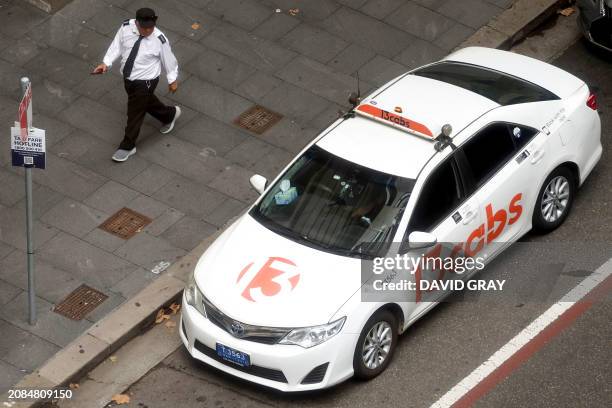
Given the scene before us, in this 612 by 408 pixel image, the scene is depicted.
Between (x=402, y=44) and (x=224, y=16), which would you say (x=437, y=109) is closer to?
(x=402, y=44)

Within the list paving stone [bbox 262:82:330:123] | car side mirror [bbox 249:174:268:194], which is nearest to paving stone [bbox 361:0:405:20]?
paving stone [bbox 262:82:330:123]

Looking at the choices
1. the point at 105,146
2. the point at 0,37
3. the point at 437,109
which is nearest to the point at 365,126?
the point at 437,109

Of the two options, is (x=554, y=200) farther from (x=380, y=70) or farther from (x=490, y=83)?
(x=380, y=70)

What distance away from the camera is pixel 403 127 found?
40.7 ft

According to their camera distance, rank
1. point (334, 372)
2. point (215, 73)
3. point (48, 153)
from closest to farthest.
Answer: point (334, 372), point (48, 153), point (215, 73)

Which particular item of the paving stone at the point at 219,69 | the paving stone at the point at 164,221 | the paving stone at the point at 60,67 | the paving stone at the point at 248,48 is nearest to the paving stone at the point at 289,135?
the paving stone at the point at 219,69

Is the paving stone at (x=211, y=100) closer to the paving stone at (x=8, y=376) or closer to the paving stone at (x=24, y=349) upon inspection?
the paving stone at (x=24, y=349)

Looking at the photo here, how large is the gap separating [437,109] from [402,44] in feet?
12.0

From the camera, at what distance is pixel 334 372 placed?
37.4 ft

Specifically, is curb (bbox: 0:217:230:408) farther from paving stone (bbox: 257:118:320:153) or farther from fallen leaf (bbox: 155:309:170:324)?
paving stone (bbox: 257:118:320:153)

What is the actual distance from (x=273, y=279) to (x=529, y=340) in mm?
2361

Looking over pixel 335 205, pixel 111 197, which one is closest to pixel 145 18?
pixel 111 197

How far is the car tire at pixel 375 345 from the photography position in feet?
37.8

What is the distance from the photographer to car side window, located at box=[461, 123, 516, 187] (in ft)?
40.5
